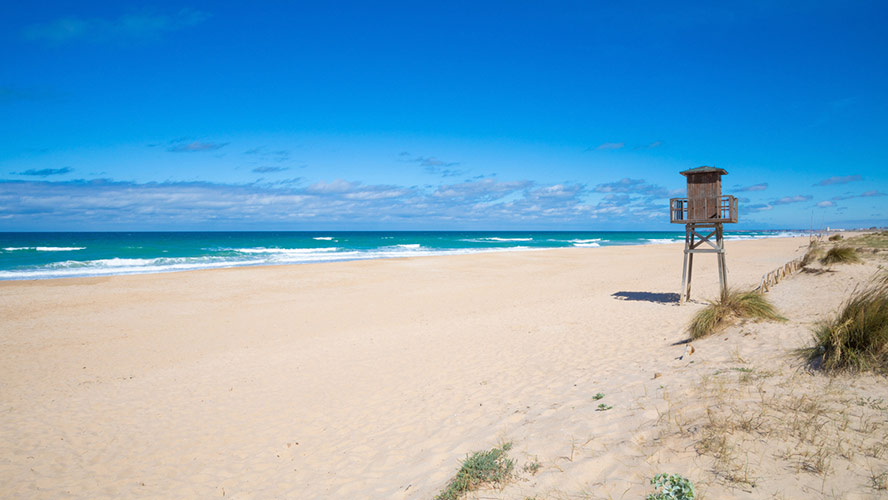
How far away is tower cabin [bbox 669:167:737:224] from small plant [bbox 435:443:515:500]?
11541 millimetres

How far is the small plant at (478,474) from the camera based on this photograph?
12.3 ft

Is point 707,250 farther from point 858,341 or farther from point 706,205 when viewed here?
point 858,341

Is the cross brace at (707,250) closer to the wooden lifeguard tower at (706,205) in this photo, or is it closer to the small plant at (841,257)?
the wooden lifeguard tower at (706,205)

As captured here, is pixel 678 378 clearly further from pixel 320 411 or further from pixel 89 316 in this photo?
pixel 89 316

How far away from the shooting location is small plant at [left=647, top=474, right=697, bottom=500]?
119 inches

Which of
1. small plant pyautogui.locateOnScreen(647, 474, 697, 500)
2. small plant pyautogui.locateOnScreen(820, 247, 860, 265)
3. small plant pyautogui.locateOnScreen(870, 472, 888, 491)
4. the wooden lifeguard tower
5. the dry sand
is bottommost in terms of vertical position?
the dry sand

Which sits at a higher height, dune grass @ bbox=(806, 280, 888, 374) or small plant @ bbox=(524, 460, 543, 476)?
dune grass @ bbox=(806, 280, 888, 374)

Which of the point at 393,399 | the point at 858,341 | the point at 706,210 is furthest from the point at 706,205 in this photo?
the point at 393,399

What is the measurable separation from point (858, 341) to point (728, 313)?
3.73 metres

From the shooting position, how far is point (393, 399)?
697cm

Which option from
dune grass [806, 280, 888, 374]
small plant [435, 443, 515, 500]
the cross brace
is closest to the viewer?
small plant [435, 443, 515, 500]

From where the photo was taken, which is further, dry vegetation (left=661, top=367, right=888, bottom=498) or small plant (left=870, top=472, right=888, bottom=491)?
dry vegetation (left=661, top=367, right=888, bottom=498)

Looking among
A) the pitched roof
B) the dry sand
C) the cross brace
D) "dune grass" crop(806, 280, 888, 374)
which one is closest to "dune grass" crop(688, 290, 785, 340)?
the dry sand

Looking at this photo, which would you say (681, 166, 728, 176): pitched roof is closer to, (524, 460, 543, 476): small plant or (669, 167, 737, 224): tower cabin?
(669, 167, 737, 224): tower cabin
